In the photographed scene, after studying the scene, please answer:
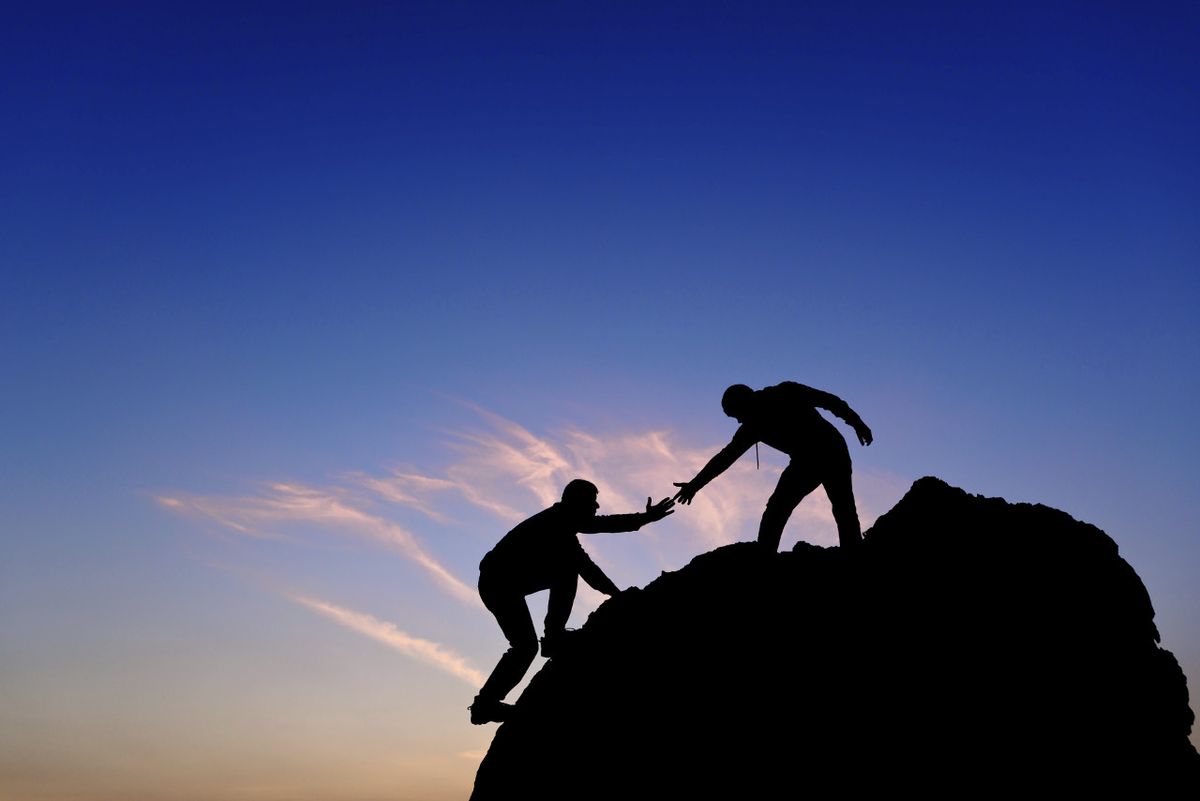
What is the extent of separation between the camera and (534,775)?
898 cm

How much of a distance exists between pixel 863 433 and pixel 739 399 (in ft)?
4.91

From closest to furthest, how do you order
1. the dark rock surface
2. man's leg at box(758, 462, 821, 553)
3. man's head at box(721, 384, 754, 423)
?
1. the dark rock surface
2. man's leg at box(758, 462, 821, 553)
3. man's head at box(721, 384, 754, 423)

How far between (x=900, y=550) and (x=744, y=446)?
2.06m

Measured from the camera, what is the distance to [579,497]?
1032 centimetres

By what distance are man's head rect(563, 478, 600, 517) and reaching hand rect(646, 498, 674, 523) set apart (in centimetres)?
73

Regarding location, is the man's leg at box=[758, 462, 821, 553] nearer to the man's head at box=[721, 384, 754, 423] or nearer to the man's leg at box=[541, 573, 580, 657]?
the man's head at box=[721, 384, 754, 423]

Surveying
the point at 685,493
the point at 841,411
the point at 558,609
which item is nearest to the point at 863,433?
the point at 841,411

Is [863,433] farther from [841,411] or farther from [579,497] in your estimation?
[579,497]

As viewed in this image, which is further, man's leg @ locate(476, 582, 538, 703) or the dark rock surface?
man's leg @ locate(476, 582, 538, 703)

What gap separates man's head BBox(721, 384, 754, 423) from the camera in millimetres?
10344

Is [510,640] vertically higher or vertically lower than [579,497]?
lower

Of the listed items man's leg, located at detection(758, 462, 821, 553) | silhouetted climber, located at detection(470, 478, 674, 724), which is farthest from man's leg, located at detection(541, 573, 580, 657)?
man's leg, located at detection(758, 462, 821, 553)

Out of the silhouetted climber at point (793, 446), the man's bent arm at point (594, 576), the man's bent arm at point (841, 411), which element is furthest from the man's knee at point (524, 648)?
the man's bent arm at point (841, 411)

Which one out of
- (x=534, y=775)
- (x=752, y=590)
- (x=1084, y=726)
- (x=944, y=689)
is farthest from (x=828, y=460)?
(x=534, y=775)
